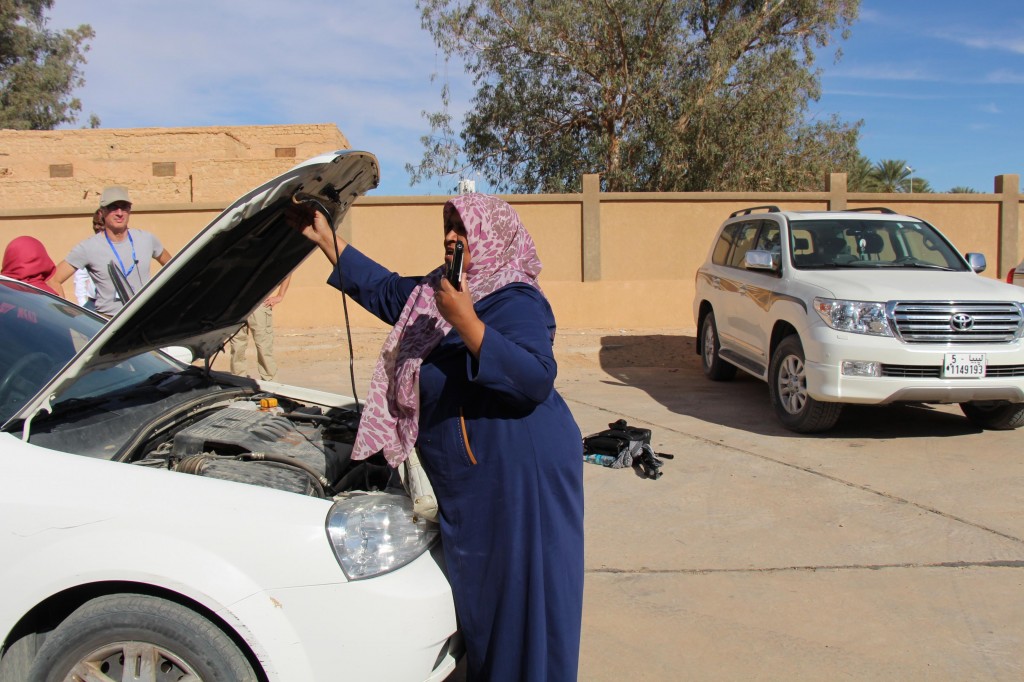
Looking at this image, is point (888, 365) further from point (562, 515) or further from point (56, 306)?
point (56, 306)

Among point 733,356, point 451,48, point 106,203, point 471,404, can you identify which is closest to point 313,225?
point 471,404

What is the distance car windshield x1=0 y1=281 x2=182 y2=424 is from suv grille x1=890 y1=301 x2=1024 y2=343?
5332 millimetres

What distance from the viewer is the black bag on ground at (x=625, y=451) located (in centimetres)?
590

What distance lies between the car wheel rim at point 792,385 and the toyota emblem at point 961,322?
116 cm

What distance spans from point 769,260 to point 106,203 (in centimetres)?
548

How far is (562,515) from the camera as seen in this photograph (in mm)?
2400

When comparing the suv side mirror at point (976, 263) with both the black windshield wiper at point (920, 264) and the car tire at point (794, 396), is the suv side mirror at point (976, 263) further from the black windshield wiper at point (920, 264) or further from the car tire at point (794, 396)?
the car tire at point (794, 396)

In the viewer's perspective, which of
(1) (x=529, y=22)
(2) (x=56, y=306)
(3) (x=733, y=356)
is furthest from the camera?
(1) (x=529, y=22)

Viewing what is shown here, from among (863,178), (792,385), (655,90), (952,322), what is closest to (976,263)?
(952,322)

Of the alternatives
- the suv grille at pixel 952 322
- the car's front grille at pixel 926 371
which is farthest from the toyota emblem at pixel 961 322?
the car's front grille at pixel 926 371

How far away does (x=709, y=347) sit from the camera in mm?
9875

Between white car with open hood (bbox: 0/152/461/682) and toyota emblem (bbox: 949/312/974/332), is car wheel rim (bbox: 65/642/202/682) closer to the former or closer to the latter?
white car with open hood (bbox: 0/152/461/682)

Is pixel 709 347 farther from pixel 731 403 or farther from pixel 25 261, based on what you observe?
pixel 25 261

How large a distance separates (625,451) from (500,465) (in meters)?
3.79
